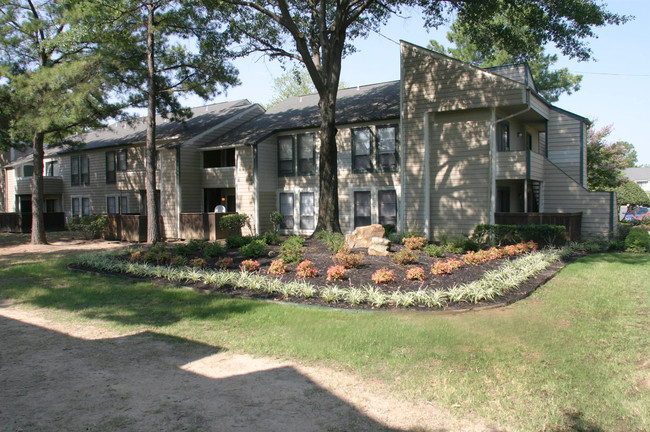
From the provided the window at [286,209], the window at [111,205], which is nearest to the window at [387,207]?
the window at [286,209]

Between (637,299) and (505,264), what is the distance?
3008 millimetres

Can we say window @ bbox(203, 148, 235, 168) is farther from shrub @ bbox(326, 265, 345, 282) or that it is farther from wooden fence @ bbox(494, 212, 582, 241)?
shrub @ bbox(326, 265, 345, 282)

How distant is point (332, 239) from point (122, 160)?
60.2 feet

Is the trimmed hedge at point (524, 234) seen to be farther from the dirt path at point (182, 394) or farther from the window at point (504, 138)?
the dirt path at point (182, 394)

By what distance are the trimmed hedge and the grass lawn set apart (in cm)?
388

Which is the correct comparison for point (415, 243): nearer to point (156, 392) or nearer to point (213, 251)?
point (213, 251)

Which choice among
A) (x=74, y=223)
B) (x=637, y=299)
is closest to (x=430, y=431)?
(x=637, y=299)

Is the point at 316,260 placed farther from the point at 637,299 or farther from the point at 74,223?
the point at 74,223

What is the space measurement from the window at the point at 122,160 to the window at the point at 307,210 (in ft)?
39.3

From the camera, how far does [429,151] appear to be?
17625 millimetres

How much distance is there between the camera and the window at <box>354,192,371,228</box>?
1962cm

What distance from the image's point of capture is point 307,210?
2139cm

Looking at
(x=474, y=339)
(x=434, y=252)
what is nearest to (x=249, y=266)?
(x=434, y=252)

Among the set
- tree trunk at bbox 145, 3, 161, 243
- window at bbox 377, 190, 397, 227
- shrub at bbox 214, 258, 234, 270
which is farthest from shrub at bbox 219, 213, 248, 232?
shrub at bbox 214, 258, 234, 270
